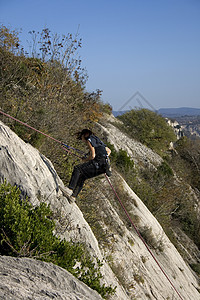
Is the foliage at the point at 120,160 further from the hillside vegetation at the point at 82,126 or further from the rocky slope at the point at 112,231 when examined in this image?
the rocky slope at the point at 112,231

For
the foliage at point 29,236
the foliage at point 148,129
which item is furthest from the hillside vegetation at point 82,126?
the foliage at point 29,236

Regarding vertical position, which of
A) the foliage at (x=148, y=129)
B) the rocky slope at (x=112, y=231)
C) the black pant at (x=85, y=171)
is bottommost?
the rocky slope at (x=112, y=231)

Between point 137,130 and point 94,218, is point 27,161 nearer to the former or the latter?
point 94,218

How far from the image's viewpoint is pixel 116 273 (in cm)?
717

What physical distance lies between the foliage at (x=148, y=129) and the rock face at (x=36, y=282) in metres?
20.5

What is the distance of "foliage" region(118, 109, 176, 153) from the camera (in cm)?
2461

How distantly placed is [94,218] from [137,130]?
57.8 feet

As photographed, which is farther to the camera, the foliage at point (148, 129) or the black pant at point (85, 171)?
the foliage at point (148, 129)

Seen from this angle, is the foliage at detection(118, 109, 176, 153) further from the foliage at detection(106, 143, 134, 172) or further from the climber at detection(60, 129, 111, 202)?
the climber at detection(60, 129, 111, 202)

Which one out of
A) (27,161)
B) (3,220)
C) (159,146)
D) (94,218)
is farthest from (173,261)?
(159,146)

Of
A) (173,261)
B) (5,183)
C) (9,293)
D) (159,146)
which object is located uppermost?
(159,146)

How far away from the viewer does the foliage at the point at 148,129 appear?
969 inches

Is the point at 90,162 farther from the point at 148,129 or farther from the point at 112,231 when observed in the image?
the point at 148,129

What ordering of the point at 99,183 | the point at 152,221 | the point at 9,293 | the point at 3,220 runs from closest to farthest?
the point at 9,293, the point at 3,220, the point at 99,183, the point at 152,221
